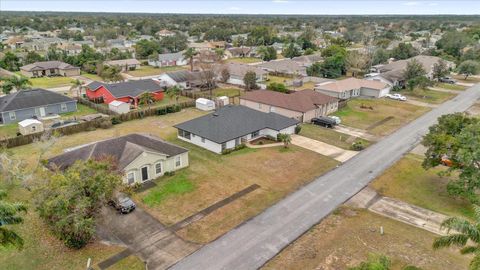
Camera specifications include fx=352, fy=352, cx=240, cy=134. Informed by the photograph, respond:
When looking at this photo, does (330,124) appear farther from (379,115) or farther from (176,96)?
(176,96)

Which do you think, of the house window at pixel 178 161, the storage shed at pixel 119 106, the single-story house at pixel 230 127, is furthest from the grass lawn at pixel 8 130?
the house window at pixel 178 161

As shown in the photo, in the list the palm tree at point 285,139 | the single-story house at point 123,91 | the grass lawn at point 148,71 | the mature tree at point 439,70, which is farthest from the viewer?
the grass lawn at point 148,71

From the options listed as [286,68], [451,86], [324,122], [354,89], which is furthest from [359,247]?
[286,68]

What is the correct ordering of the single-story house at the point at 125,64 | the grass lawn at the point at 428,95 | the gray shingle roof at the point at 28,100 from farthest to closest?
the single-story house at the point at 125,64 < the grass lawn at the point at 428,95 < the gray shingle roof at the point at 28,100

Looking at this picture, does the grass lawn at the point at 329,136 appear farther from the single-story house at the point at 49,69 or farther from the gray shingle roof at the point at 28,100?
the single-story house at the point at 49,69

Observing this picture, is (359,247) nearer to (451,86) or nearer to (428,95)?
(428,95)

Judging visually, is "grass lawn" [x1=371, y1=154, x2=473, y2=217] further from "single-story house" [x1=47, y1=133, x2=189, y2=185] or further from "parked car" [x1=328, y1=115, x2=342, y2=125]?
"single-story house" [x1=47, y1=133, x2=189, y2=185]

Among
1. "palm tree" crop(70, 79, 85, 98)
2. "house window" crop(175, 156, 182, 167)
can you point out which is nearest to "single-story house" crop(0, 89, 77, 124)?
"palm tree" crop(70, 79, 85, 98)
